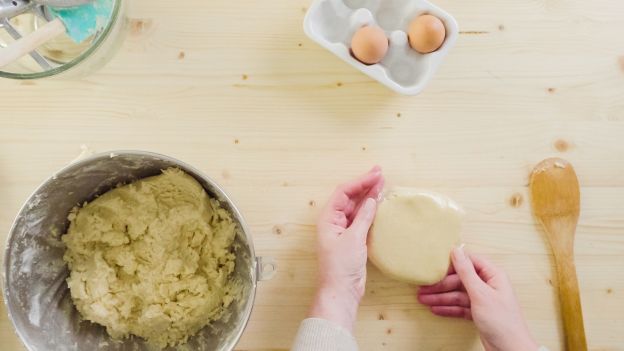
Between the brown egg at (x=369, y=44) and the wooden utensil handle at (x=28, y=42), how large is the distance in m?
0.39

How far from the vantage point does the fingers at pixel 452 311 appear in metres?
0.81

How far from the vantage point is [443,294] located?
817 mm

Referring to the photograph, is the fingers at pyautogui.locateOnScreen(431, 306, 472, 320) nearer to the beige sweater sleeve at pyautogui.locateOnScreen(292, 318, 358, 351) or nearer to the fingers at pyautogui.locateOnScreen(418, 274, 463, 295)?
the fingers at pyautogui.locateOnScreen(418, 274, 463, 295)

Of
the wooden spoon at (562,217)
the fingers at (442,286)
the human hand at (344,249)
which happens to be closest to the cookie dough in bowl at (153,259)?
the human hand at (344,249)

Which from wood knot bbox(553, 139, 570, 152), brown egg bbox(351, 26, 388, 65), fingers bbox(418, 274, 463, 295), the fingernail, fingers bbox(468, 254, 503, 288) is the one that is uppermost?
brown egg bbox(351, 26, 388, 65)

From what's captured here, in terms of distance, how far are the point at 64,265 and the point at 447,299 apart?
1.76 feet

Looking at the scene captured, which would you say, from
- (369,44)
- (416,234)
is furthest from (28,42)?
(416,234)

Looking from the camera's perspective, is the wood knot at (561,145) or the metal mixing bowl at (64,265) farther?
the wood knot at (561,145)

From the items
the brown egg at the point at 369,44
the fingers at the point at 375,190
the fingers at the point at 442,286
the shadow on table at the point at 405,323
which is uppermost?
the brown egg at the point at 369,44

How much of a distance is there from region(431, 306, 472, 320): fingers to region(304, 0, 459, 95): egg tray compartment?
0.31 m

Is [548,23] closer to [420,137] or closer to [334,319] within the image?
[420,137]

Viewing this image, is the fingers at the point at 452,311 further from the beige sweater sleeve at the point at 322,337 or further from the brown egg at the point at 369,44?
the brown egg at the point at 369,44

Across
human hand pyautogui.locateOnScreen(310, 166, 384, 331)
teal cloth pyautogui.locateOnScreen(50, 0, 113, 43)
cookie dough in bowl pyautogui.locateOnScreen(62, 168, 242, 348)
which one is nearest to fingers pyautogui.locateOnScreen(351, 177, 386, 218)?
human hand pyautogui.locateOnScreen(310, 166, 384, 331)

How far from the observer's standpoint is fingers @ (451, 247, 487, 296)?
0.78m
